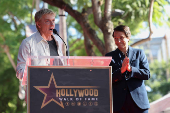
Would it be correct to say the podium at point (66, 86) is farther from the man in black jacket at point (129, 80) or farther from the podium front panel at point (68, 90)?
the man in black jacket at point (129, 80)

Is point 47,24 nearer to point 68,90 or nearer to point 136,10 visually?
point 68,90

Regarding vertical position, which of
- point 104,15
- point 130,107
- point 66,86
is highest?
point 104,15

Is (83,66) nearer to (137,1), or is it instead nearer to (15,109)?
(137,1)

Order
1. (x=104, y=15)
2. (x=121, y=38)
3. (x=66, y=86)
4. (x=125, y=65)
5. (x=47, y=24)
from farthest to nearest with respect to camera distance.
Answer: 1. (x=104, y=15)
2. (x=121, y=38)
3. (x=47, y=24)
4. (x=125, y=65)
5. (x=66, y=86)

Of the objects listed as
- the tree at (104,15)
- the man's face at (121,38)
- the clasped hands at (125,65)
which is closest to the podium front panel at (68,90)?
the clasped hands at (125,65)

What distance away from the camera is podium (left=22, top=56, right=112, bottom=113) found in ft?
8.58

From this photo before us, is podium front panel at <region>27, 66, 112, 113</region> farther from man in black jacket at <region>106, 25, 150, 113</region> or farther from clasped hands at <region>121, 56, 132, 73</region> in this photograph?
man in black jacket at <region>106, 25, 150, 113</region>

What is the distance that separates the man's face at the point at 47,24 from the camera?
11.7 feet

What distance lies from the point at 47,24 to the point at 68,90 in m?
1.15

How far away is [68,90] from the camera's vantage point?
2658mm

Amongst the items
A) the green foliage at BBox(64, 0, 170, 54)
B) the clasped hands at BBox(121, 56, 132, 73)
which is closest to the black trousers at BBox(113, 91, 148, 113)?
the clasped hands at BBox(121, 56, 132, 73)

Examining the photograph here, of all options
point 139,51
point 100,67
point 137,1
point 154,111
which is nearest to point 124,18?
point 137,1

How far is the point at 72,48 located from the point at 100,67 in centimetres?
1962

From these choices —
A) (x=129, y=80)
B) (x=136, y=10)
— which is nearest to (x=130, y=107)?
(x=129, y=80)
